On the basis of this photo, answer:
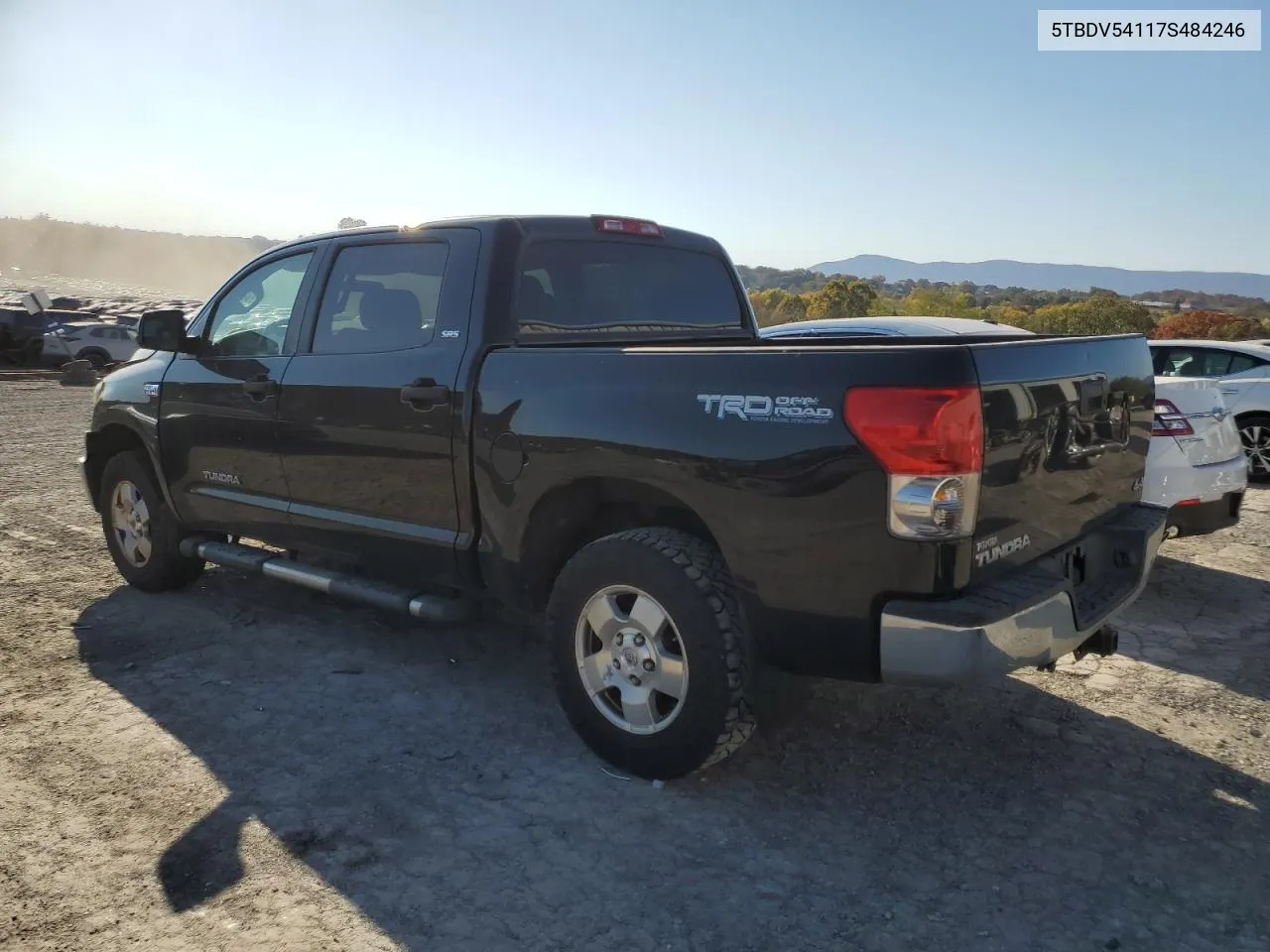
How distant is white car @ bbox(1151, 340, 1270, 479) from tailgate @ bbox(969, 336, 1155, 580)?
6.85m

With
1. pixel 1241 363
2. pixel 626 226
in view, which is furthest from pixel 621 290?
pixel 1241 363

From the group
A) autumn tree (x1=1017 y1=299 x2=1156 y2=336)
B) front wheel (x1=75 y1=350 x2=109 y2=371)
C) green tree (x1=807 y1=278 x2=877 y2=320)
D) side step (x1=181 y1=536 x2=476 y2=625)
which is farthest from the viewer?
green tree (x1=807 y1=278 x2=877 y2=320)

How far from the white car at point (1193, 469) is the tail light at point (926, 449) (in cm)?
351

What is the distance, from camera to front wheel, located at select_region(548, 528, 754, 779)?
10.0 ft

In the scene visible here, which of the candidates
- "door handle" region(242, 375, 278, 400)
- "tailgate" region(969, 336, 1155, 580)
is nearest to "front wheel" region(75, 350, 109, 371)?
"door handle" region(242, 375, 278, 400)

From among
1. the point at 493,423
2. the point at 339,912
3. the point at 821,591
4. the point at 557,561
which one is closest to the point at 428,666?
the point at 557,561

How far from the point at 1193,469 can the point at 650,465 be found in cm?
393

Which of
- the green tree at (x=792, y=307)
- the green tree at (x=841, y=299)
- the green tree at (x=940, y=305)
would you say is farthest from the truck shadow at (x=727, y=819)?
the green tree at (x=792, y=307)

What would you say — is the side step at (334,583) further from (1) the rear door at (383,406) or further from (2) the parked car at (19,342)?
(2) the parked car at (19,342)

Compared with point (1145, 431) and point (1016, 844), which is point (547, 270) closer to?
point (1145, 431)

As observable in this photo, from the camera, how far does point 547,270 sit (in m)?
4.06

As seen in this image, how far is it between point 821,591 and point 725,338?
214cm

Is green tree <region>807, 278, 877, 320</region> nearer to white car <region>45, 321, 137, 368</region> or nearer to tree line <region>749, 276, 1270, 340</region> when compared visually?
tree line <region>749, 276, 1270, 340</region>

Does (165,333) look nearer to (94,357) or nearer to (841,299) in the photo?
(94,357)
